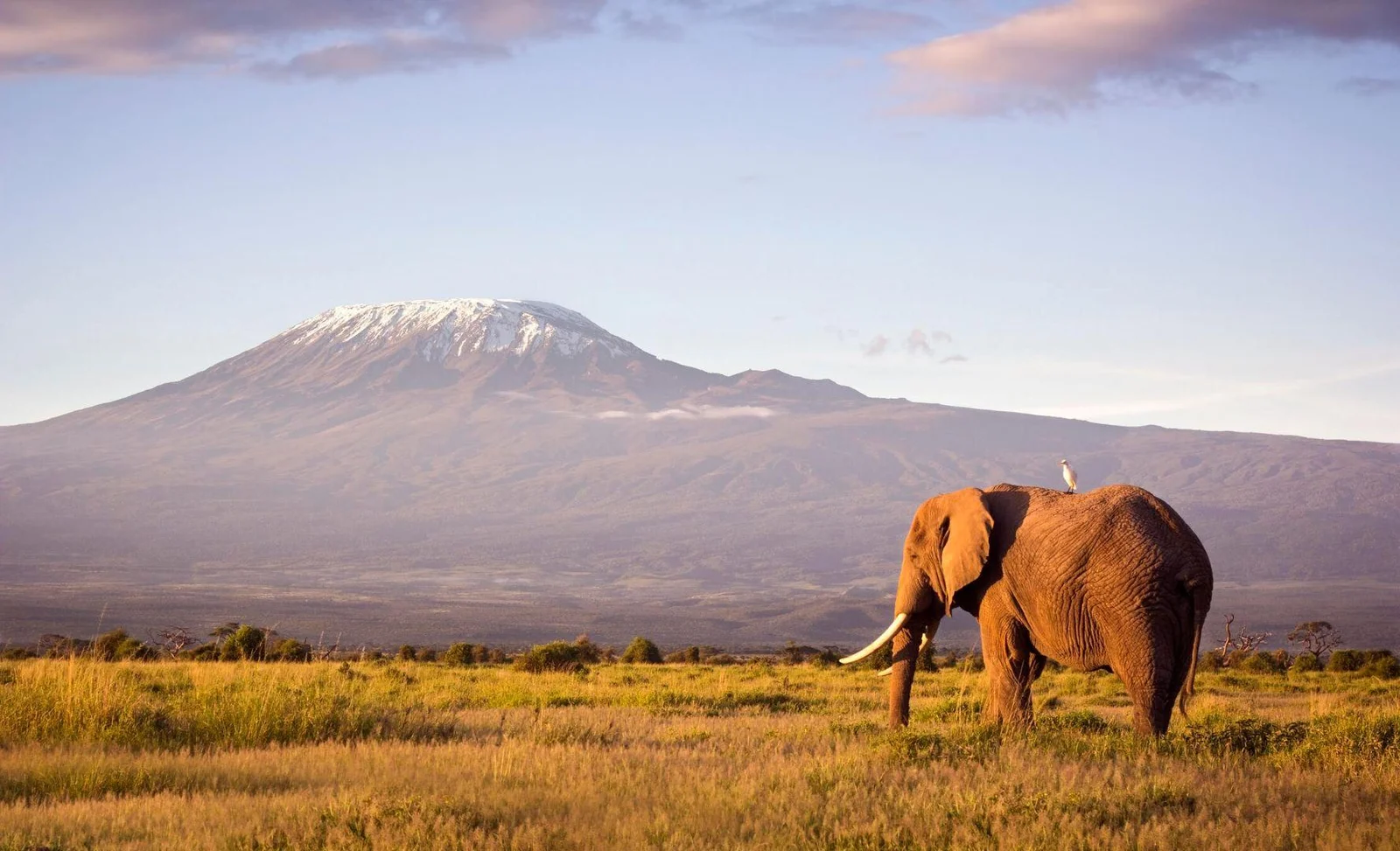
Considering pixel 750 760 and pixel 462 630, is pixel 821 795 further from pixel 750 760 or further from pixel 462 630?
pixel 462 630

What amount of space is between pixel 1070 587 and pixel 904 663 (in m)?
2.52

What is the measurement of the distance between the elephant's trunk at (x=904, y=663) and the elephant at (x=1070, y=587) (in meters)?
0.02

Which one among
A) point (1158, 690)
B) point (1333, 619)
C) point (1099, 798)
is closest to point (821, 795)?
point (1099, 798)

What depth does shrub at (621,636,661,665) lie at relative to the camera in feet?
121

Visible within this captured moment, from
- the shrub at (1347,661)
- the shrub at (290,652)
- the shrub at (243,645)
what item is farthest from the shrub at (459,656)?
the shrub at (1347,661)

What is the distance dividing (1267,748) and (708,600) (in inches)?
5648

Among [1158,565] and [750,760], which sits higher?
[1158,565]

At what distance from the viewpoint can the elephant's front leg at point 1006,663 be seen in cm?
1367

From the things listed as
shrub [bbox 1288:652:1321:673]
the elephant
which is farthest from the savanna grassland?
shrub [bbox 1288:652:1321:673]

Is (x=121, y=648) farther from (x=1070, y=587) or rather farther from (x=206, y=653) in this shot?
(x=1070, y=587)

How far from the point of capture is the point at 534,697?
20.3 m

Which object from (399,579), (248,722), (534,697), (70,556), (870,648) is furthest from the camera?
(70,556)

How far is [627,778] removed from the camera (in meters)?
10.7

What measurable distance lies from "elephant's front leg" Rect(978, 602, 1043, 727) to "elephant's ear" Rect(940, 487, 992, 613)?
0.43 metres
